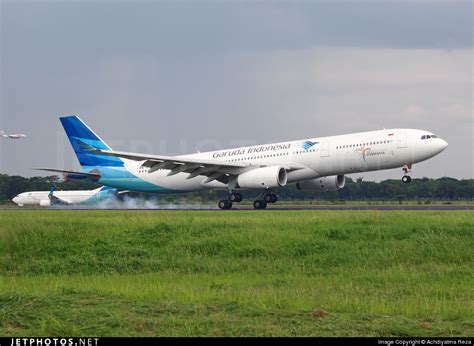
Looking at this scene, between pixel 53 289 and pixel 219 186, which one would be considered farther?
pixel 219 186

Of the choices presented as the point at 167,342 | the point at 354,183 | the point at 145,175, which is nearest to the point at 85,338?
the point at 167,342

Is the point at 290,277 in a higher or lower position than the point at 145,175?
lower

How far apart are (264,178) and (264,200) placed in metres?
3.74

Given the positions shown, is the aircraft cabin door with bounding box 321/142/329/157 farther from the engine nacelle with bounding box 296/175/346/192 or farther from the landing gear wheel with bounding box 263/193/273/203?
the landing gear wheel with bounding box 263/193/273/203

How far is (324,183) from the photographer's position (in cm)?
5675

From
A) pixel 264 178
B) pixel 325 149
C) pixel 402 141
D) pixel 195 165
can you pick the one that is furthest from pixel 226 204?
pixel 402 141

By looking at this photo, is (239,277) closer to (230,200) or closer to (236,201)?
(230,200)

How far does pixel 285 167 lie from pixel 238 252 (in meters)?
28.9

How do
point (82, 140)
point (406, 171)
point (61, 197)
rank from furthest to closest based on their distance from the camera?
point (61, 197) → point (82, 140) → point (406, 171)

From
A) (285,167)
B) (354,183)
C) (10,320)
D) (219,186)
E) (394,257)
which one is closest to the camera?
(10,320)

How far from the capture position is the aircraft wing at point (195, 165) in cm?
5228

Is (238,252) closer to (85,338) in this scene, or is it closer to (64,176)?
(85,338)

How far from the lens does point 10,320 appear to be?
44.1 feet

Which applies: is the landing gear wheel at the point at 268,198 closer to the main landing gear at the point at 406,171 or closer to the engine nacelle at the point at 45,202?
the main landing gear at the point at 406,171
